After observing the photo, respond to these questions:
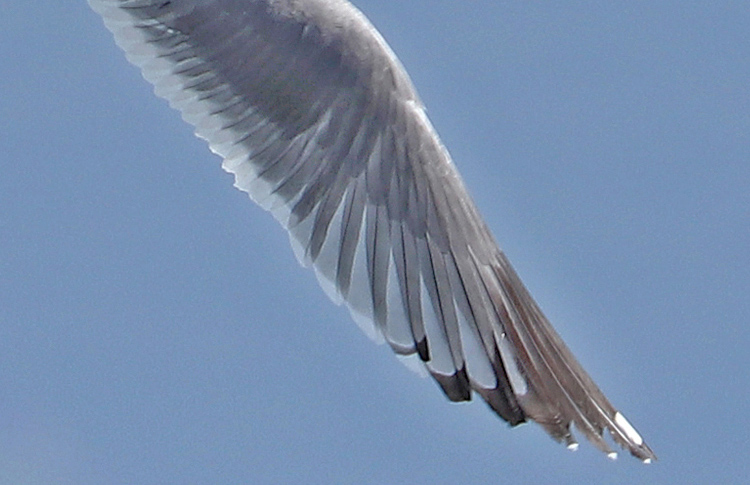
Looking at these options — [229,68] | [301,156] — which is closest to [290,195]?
[301,156]

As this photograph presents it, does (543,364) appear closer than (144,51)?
Yes

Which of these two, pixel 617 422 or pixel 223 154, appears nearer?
pixel 617 422

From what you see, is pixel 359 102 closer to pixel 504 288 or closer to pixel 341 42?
pixel 341 42

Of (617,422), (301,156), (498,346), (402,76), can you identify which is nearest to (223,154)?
(301,156)

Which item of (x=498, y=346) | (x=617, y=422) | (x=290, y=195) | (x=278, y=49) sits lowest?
(x=617, y=422)

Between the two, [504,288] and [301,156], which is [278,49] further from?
[504,288]

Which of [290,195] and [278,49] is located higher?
[278,49]
